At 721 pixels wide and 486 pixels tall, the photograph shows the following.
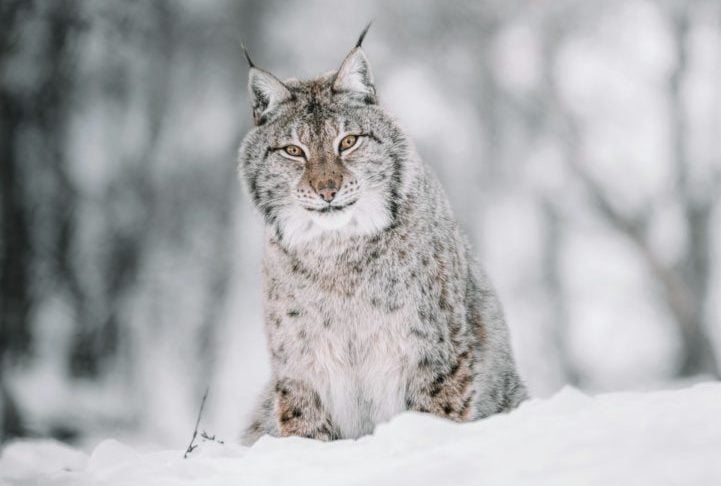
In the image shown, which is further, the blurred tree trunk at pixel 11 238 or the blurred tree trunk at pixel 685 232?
the blurred tree trunk at pixel 685 232

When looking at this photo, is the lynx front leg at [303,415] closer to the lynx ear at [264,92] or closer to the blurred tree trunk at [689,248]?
the lynx ear at [264,92]

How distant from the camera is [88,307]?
11297 millimetres

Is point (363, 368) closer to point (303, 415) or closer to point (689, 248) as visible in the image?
point (303, 415)

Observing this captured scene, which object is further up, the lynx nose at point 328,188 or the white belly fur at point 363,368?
the lynx nose at point 328,188

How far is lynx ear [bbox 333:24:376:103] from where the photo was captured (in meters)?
4.70

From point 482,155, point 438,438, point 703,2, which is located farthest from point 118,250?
point 438,438

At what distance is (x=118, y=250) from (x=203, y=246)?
115 cm

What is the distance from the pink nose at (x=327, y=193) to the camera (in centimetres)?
443

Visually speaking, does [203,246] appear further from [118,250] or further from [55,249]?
[55,249]

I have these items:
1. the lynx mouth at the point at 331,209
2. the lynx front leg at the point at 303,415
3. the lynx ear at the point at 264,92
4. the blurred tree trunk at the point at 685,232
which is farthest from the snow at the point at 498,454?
the blurred tree trunk at the point at 685,232

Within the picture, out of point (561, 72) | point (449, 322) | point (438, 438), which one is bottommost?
point (438, 438)

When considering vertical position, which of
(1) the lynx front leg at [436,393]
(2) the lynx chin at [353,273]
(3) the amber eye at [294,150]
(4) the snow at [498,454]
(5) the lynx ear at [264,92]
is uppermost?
(5) the lynx ear at [264,92]

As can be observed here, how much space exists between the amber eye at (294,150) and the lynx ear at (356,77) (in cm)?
37

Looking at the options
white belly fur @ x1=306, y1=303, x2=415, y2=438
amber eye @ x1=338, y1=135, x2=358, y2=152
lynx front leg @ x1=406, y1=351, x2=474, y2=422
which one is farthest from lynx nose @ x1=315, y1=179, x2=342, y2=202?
lynx front leg @ x1=406, y1=351, x2=474, y2=422
